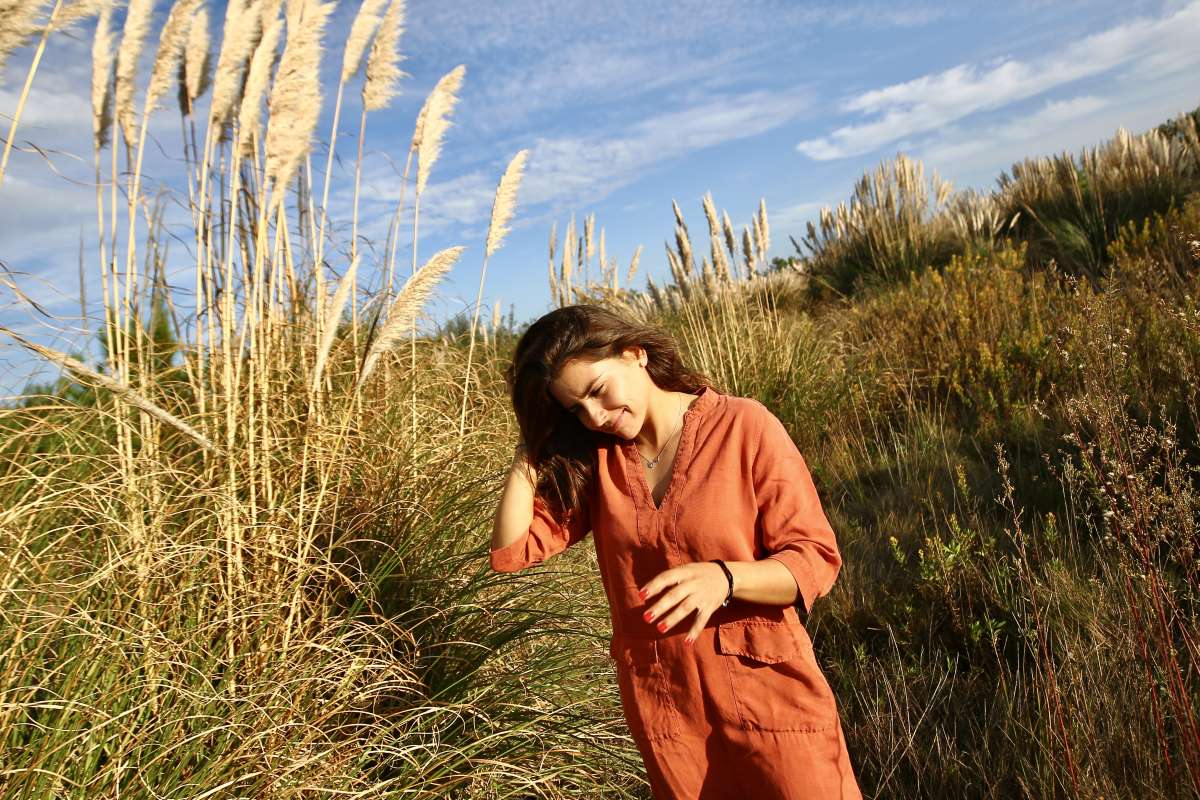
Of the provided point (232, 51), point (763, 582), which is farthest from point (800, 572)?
point (232, 51)

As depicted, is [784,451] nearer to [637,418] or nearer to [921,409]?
[637,418]

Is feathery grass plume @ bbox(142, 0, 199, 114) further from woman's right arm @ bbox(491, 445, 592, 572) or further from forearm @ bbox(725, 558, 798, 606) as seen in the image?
forearm @ bbox(725, 558, 798, 606)

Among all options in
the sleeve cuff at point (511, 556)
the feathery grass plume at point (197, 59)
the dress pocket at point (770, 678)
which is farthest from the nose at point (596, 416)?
the feathery grass plume at point (197, 59)

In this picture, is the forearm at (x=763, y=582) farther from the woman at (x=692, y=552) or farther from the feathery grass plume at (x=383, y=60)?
the feathery grass plume at (x=383, y=60)

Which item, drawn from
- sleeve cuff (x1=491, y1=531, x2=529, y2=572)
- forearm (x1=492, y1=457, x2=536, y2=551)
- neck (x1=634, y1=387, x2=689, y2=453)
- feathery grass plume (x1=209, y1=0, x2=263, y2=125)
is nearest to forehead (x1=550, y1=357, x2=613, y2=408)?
neck (x1=634, y1=387, x2=689, y2=453)

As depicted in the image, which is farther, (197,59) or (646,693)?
(197,59)

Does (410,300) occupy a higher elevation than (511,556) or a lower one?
higher

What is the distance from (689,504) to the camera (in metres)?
Answer: 1.65

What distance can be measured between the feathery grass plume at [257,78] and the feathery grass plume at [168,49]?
0.24m

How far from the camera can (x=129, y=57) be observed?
2.96 metres

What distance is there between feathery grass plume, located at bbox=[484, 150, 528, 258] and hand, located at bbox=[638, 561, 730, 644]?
2806 mm

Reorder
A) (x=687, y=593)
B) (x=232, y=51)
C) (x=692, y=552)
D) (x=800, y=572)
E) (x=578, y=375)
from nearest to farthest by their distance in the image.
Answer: (x=687, y=593)
(x=800, y=572)
(x=692, y=552)
(x=578, y=375)
(x=232, y=51)

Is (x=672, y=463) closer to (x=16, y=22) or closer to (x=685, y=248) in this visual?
(x=16, y=22)

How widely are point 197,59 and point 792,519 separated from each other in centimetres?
275
